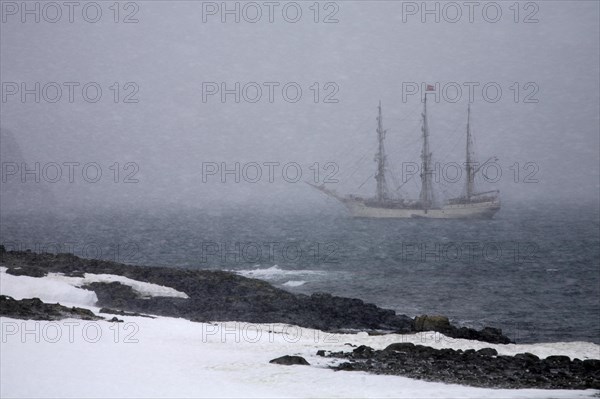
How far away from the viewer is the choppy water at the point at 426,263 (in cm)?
3741

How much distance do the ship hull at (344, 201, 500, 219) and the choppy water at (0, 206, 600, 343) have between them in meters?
24.3

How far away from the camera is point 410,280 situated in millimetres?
49500

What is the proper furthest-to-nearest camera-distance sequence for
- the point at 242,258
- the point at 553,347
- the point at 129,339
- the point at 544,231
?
the point at 544,231
the point at 242,258
the point at 553,347
the point at 129,339

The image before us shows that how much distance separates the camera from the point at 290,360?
1559 cm

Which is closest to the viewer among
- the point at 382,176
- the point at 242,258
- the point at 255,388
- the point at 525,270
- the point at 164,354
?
the point at 255,388

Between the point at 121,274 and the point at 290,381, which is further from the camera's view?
the point at 121,274

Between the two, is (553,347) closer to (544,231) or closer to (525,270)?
(525,270)

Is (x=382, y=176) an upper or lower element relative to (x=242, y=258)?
upper

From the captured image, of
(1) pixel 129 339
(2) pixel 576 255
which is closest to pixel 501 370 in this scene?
(1) pixel 129 339

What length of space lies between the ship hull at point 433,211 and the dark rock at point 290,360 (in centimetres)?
12366

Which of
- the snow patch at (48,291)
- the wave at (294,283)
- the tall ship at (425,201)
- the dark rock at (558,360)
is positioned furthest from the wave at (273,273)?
the tall ship at (425,201)

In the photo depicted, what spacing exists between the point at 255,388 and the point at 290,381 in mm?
835

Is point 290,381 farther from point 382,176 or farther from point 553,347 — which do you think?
point 382,176

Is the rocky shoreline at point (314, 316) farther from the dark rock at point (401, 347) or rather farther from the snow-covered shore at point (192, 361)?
the snow-covered shore at point (192, 361)
